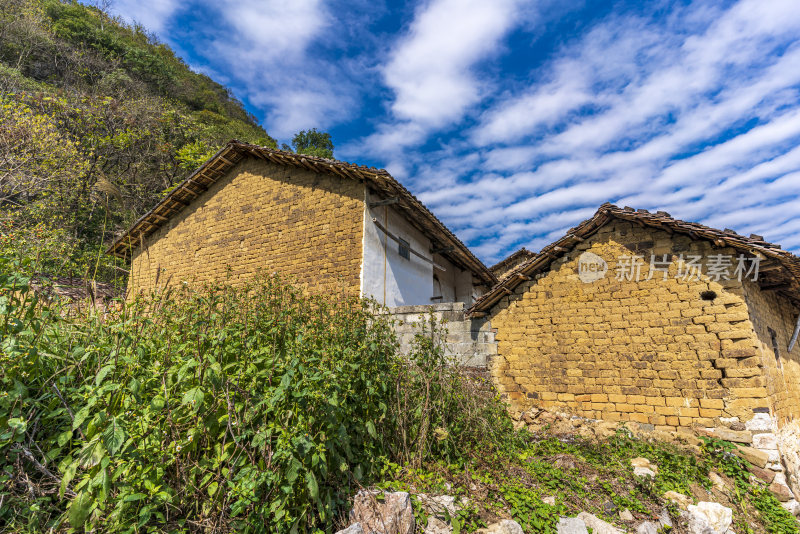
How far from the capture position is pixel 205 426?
119 inches

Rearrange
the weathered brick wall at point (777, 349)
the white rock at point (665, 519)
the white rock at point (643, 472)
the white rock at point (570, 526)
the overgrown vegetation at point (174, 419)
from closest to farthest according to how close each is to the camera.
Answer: the overgrown vegetation at point (174, 419), the white rock at point (570, 526), the white rock at point (665, 519), the white rock at point (643, 472), the weathered brick wall at point (777, 349)

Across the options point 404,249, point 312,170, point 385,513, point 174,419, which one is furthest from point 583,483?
point 312,170

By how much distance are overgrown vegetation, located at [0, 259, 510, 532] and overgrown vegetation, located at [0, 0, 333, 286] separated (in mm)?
5635

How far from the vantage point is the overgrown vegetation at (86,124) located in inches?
396

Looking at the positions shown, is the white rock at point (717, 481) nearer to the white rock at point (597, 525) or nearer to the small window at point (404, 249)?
the white rock at point (597, 525)

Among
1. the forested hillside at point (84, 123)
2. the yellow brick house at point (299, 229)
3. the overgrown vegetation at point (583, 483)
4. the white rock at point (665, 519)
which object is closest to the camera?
the overgrown vegetation at point (583, 483)

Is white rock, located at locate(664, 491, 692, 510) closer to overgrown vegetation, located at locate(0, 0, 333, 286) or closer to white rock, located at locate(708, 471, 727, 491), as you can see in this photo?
white rock, located at locate(708, 471, 727, 491)

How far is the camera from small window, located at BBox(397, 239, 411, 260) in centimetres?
985

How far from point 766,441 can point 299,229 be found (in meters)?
9.13

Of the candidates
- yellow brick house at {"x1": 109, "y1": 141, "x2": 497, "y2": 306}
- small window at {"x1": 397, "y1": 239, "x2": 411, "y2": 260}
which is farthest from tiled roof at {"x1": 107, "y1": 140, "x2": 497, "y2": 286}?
small window at {"x1": 397, "y1": 239, "x2": 411, "y2": 260}

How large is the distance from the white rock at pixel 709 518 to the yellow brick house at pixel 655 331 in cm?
138

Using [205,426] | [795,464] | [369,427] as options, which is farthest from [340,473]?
[795,464]

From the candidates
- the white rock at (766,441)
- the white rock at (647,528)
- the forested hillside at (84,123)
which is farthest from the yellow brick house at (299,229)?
the white rock at (766,441)

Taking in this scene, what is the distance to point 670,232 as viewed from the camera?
627 cm
